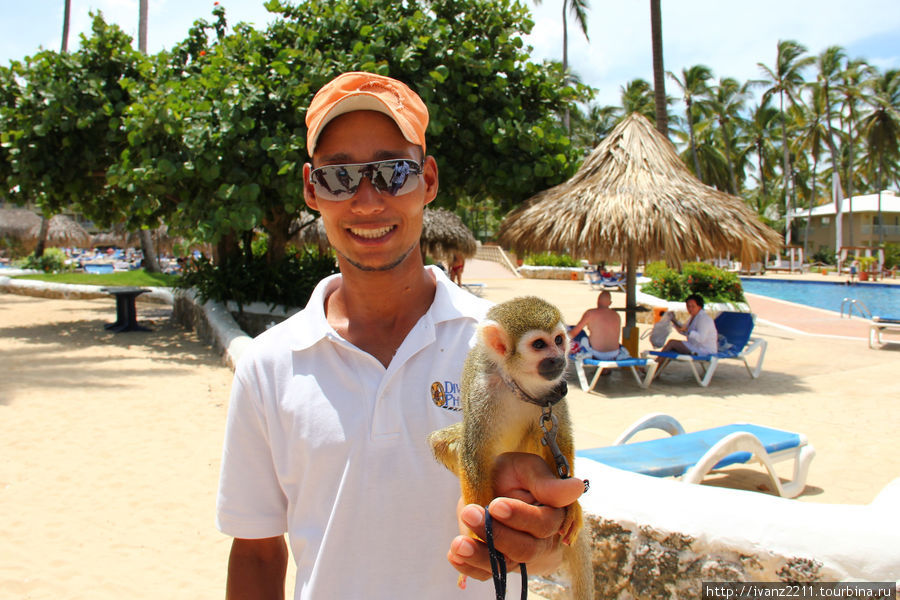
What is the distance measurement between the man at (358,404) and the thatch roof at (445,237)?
79.2 feet

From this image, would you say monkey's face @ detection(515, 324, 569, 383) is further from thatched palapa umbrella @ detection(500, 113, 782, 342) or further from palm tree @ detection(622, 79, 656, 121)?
palm tree @ detection(622, 79, 656, 121)

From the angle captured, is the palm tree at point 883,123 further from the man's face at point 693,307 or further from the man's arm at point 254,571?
the man's arm at point 254,571

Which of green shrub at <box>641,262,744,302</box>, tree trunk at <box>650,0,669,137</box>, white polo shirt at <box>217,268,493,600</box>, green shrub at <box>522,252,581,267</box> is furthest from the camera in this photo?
green shrub at <box>522,252,581,267</box>

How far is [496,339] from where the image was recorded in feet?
4.17

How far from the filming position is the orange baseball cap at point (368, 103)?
5.46ft

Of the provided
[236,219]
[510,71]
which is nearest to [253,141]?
[236,219]

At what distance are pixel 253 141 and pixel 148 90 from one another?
12.6 ft

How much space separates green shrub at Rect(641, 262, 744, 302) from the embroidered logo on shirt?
1724 centimetres

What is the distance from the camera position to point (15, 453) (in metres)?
6.50

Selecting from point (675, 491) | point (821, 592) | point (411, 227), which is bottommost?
point (821, 592)

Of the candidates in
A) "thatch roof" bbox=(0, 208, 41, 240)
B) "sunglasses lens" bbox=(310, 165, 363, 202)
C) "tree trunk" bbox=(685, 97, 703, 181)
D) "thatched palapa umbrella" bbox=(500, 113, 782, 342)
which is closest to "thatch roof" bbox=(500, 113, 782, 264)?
"thatched palapa umbrella" bbox=(500, 113, 782, 342)

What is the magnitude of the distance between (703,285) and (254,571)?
18.2 m

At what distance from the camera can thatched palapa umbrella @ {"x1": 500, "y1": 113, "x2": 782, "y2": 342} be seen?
9.85m

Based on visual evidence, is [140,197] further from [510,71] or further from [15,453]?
[510,71]
